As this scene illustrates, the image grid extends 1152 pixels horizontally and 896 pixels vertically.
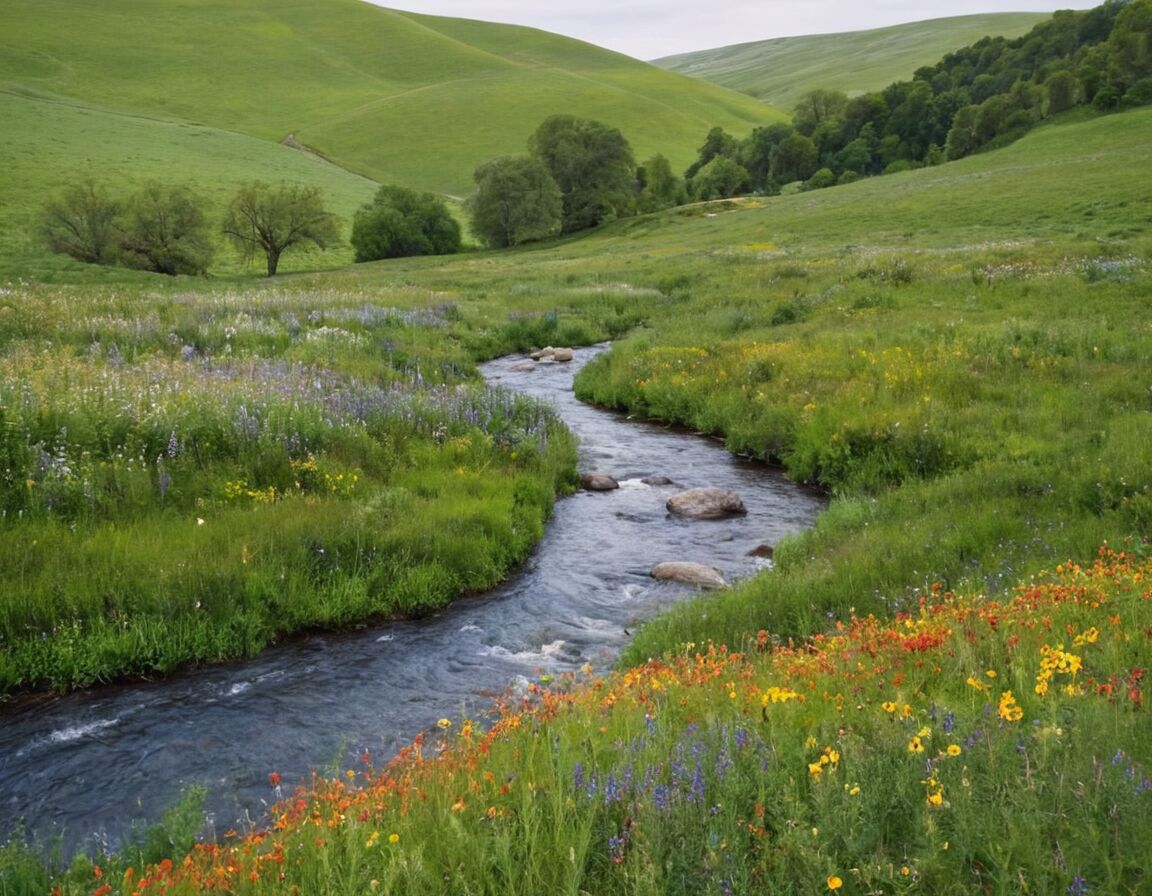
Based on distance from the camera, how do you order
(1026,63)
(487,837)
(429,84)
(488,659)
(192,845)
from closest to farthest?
1. (487,837)
2. (192,845)
3. (488,659)
4. (1026,63)
5. (429,84)

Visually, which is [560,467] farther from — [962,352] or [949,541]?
[962,352]

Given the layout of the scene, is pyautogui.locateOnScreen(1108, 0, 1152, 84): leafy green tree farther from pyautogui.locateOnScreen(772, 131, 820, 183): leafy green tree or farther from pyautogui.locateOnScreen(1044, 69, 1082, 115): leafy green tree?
pyautogui.locateOnScreen(772, 131, 820, 183): leafy green tree

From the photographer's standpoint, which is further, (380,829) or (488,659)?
(488,659)

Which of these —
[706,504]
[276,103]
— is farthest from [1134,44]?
[276,103]

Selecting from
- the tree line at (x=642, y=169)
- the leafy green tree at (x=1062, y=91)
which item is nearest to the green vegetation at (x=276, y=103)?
the tree line at (x=642, y=169)

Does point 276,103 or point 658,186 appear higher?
point 276,103

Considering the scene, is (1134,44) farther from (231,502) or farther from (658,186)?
(231,502)

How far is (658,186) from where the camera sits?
331 ft

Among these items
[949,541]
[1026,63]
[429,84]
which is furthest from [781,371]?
[429,84]

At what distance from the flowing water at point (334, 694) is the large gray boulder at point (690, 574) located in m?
0.19

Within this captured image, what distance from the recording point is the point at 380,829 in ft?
12.7

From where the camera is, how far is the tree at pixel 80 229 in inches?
2137

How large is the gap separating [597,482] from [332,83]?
152m

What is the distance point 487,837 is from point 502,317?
85.2 ft
